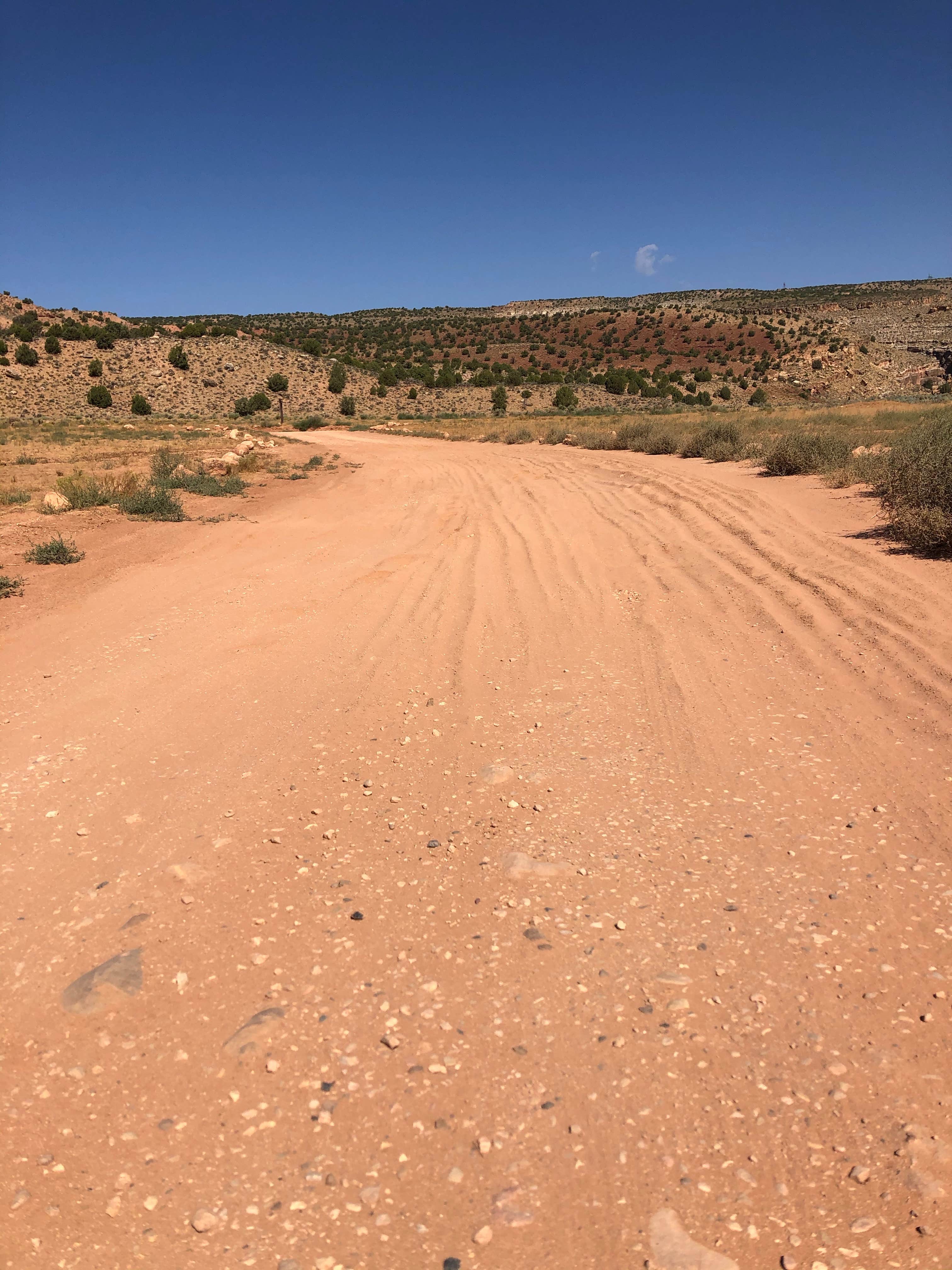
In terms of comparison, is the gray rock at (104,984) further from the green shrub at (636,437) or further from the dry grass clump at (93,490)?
the green shrub at (636,437)

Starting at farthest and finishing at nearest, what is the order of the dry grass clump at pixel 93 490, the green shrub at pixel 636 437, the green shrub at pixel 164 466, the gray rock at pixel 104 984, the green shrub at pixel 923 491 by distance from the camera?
1. the green shrub at pixel 636 437
2. the green shrub at pixel 164 466
3. the dry grass clump at pixel 93 490
4. the green shrub at pixel 923 491
5. the gray rock at pixel 104 984

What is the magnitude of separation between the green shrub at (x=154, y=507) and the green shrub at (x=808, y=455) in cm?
917

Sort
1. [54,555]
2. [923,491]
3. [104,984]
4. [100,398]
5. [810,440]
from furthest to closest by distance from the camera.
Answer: [100,398], [810,440], [54,555], [923,491], [104,984]

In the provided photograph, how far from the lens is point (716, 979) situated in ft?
8.48

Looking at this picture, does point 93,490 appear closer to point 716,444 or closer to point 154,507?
point 154,507

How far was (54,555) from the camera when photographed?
8.28 meters

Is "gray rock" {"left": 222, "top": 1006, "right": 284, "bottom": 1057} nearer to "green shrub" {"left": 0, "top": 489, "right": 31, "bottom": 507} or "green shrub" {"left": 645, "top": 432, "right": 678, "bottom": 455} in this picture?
"green shrub" {"left": 0, "top": 489, "right": 31, "bottom": 507}

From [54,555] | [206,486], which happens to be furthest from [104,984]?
[206,486]

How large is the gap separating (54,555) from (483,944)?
294 inches

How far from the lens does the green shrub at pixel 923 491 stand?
688 cm

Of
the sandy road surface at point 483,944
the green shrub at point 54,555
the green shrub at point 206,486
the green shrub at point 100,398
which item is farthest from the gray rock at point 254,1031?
the green shrub at point 100,398

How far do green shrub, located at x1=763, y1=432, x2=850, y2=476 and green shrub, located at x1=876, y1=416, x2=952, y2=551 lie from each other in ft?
10.0

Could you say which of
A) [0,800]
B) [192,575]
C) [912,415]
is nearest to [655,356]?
[912,415]

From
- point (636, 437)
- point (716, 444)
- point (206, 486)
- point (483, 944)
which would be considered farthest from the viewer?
point (636, 437)
